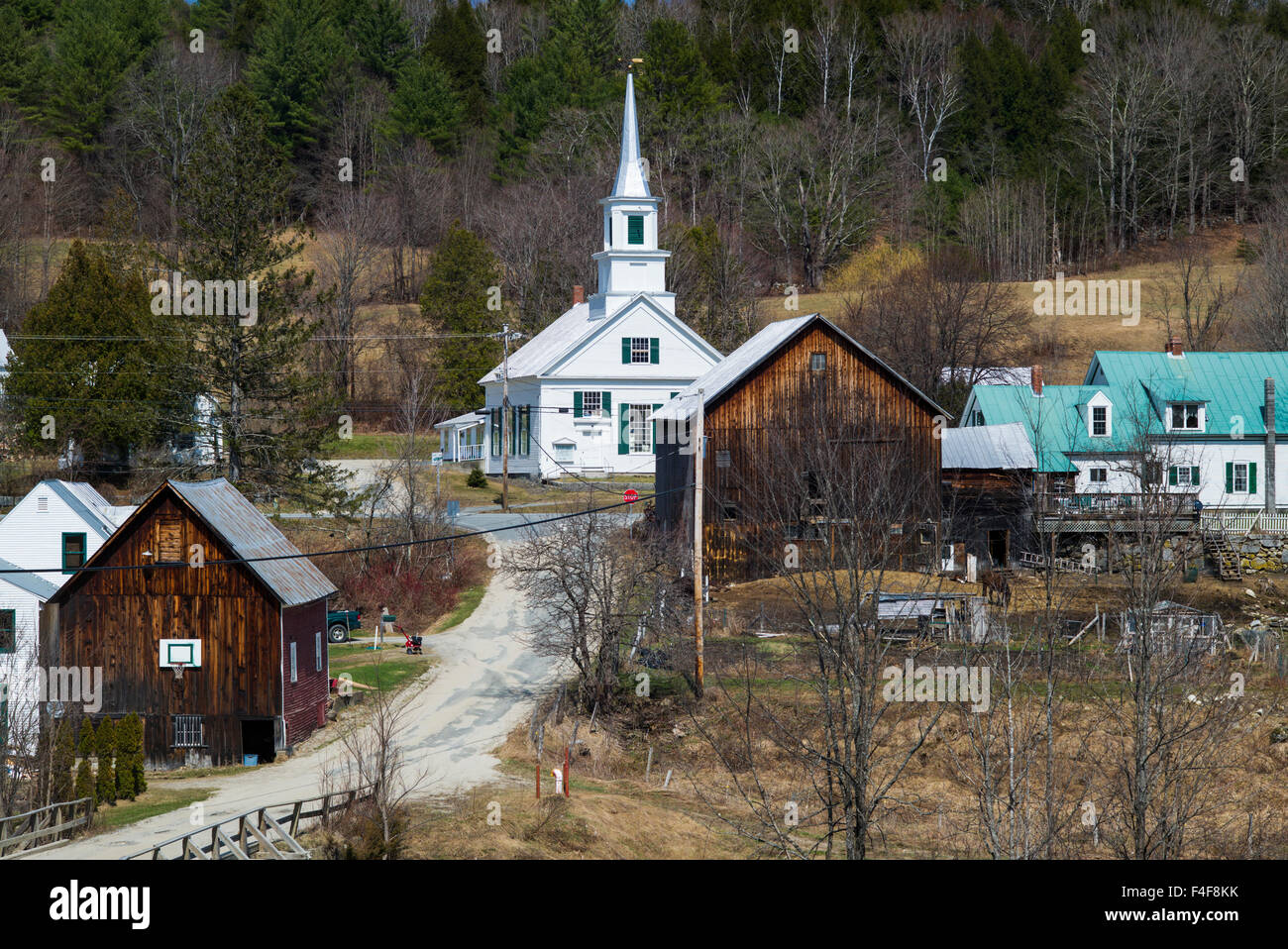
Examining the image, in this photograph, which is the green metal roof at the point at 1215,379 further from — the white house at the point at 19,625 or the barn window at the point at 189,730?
the white house at the point at 19,625

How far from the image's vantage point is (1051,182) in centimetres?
10081

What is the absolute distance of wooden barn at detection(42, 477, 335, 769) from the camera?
3072 centimetres

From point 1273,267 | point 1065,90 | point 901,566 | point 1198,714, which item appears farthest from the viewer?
point 1065,90

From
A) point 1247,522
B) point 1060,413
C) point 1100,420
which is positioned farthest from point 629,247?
point 1247,522

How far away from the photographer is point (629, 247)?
2557 inches

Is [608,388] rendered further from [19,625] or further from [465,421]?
[19,625]

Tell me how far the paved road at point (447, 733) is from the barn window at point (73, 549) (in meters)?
9.26

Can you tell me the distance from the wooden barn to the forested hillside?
174 feet

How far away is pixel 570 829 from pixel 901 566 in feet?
65.9

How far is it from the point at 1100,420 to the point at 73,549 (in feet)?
116

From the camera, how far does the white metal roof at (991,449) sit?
44000 millimetres

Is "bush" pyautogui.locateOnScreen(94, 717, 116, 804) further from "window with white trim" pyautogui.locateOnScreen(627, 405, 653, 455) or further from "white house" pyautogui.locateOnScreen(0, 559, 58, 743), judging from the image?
"window with white trim" pyautogui.locateOnScreen(627, 405, 653, 455)
